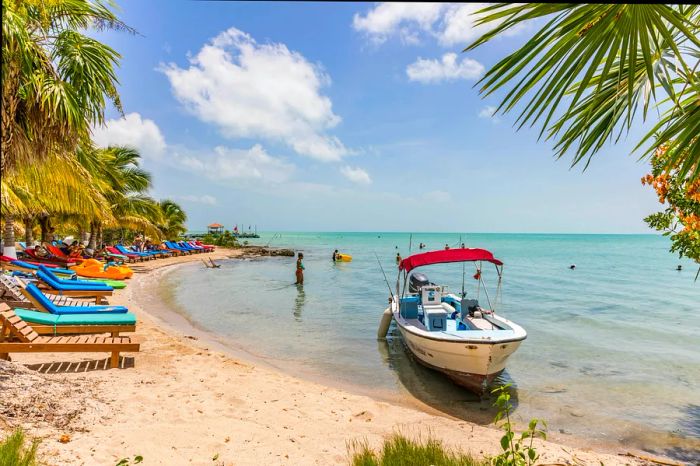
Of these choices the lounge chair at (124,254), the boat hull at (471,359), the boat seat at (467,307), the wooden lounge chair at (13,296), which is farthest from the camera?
the lounge chair at (124,254)

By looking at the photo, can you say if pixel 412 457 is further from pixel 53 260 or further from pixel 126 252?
pixel 126 252

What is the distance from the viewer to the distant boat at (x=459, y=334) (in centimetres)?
823

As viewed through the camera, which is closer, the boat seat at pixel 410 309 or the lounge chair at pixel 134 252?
the boat seat at pixel 410 309

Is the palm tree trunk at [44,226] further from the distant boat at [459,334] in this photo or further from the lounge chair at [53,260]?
the distant boat at [459,334]

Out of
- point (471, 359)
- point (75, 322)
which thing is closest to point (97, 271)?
point (75, 322)

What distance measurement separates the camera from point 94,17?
5.80 meters

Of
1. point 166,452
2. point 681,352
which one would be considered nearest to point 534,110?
point 166,452

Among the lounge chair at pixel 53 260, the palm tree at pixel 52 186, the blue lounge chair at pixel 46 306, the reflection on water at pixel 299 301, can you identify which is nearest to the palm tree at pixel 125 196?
the lounge chair at pixel 53 260

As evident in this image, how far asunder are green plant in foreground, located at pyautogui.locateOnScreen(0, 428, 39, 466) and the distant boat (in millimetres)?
7277

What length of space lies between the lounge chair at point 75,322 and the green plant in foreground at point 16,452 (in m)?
5.33

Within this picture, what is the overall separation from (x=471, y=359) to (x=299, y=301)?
45.0 feet

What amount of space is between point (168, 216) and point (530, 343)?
46952 mm

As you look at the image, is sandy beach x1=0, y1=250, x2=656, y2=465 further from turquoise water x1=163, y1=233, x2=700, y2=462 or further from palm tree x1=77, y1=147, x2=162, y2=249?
palm tree x1=77, y1=147, x2=162, y2=249

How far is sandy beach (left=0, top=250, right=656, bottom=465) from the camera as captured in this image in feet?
14.9
